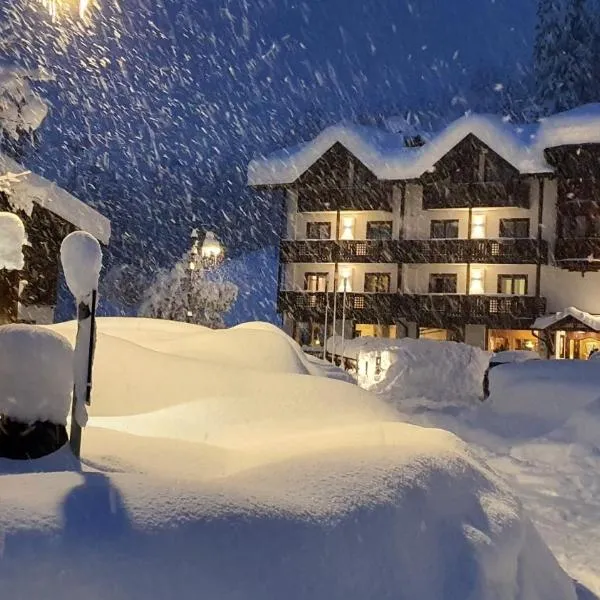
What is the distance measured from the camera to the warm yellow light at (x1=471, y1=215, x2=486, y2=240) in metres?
33.0

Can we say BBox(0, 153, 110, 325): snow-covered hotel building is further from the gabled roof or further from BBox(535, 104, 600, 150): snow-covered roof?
BBox(535, 104, 600, 150): snow-covered roof

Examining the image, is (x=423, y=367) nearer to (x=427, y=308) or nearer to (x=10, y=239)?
(x=427, y=308)

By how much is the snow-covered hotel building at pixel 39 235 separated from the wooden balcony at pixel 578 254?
19.8m

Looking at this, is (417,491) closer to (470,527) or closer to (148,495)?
(470,527)

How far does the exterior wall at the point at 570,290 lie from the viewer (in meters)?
31.6

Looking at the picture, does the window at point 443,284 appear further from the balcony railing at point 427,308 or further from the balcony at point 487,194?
the balcony at point 487,194

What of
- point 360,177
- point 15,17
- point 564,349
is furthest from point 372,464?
point 360,177

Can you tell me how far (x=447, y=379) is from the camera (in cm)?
2509

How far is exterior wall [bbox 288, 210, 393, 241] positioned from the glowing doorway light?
28.8 meters

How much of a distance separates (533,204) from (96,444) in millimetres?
30809

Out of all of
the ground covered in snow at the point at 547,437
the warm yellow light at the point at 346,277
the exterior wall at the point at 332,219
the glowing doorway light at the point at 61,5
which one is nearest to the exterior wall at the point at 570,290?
the exterior wall at the point at 332,219

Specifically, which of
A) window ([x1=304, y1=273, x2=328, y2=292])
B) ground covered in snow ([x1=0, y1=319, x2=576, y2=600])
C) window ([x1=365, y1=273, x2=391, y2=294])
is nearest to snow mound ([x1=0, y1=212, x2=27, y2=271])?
ground covered in snow ([x1=0, y1=319, x2=576, y2=600])

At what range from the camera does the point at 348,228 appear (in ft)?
117

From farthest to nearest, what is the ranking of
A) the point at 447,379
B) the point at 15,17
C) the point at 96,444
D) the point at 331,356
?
the point at 331,356
the point at 447,379
the point at 15,17
the point at 96,444
